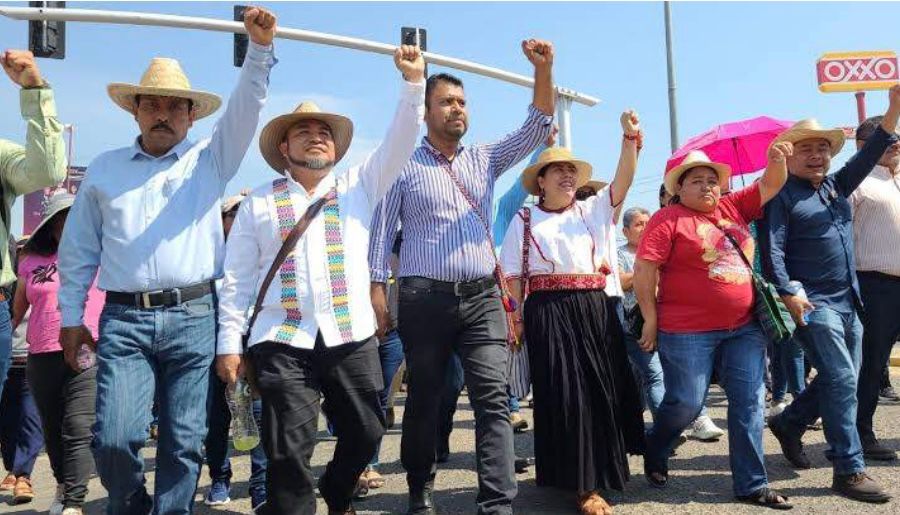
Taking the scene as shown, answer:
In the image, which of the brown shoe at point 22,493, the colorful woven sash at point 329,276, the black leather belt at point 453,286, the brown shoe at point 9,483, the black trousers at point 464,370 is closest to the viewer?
the colorful woven sash at point 329,276

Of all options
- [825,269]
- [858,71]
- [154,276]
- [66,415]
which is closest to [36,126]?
[154,276]

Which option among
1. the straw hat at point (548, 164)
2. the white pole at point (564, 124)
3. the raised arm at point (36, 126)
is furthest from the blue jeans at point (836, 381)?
the white pole at point (564, 124)

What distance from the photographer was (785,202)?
15.1ft

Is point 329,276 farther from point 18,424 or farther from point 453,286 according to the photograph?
point 18,424

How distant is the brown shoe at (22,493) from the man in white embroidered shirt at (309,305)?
2796mm

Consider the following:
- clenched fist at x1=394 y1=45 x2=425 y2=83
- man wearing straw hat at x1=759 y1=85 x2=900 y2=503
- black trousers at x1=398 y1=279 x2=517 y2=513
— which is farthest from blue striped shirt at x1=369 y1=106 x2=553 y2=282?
man wearing straw hat at x1=759 y1=85 x2=900 y2=503

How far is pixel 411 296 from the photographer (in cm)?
410

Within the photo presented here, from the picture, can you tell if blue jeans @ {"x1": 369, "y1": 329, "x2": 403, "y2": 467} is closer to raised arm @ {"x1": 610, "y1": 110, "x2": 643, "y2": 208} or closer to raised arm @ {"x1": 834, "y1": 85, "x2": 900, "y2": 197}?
raised arm @ {"x1": 610, "y1": 110, "x2": 643, "y2": 208}

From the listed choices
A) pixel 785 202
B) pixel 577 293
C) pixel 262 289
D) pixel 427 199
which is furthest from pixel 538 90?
pixel 262 289

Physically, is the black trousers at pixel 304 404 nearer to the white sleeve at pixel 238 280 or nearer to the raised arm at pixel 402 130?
the white sleeve at pixel 238 280

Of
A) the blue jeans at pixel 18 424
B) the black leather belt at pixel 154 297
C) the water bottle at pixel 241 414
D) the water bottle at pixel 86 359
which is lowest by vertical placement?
the blue jeans at pixel 18 424

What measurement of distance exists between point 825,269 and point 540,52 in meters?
2.07

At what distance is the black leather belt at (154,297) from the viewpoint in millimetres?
3438

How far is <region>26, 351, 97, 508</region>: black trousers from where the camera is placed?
467 cm
